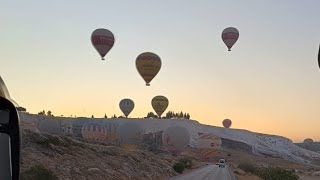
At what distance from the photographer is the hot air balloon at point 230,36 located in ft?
222

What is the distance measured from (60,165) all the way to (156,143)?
10105cm

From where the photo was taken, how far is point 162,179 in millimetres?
44125

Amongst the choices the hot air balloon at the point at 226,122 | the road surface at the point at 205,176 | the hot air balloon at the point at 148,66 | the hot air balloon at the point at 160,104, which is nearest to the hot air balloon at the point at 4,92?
the road surface at the point at 205,176

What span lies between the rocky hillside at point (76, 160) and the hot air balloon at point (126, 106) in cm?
6129

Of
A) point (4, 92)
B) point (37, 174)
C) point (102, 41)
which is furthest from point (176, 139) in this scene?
point (4, 92)

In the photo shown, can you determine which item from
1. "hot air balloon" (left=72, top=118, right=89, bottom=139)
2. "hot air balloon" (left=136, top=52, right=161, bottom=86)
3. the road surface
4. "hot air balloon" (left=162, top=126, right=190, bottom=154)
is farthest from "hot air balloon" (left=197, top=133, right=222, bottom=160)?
the road surface

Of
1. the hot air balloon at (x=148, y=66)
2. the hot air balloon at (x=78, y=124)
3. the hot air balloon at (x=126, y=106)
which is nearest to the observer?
the hot air balloon at (x=148, y=66)

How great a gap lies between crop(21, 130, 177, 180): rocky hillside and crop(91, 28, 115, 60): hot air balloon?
18.4m

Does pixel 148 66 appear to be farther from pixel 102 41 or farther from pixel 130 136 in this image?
pixel 130 136

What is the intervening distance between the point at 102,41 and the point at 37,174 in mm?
36355

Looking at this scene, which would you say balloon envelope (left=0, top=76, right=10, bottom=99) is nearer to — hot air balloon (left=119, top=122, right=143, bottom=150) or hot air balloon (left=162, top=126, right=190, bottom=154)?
hot air balloon (left=119, top=122, right=143, bottom=150)

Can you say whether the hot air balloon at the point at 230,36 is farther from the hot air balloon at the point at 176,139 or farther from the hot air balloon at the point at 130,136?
the hot air balloon at the point at 130,136

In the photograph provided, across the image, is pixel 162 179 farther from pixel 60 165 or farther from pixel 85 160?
pixel 60 165

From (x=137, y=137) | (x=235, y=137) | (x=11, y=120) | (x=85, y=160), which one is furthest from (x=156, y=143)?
(x=11, y=120)
